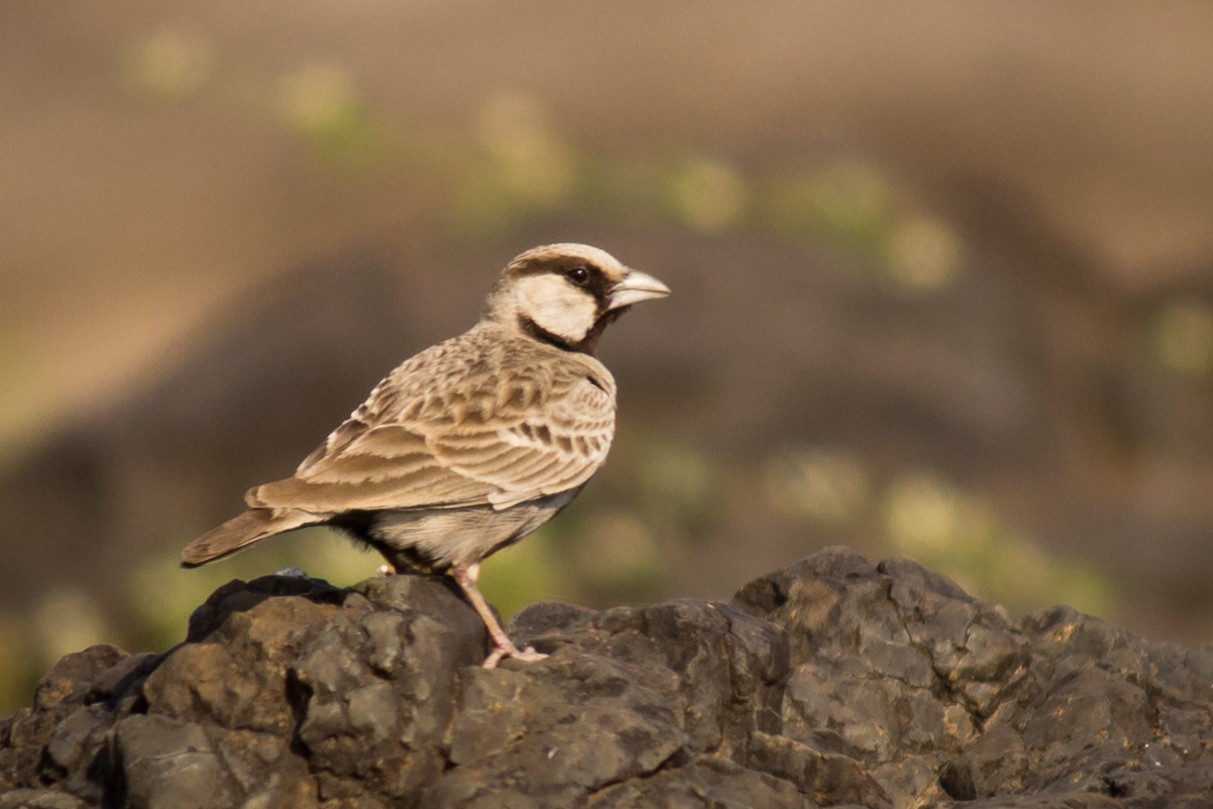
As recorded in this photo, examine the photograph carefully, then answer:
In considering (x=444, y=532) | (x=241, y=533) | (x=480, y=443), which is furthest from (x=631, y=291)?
(x=241, y=533)

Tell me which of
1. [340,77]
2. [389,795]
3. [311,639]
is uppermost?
[340,77]

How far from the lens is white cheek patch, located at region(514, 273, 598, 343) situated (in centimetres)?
881

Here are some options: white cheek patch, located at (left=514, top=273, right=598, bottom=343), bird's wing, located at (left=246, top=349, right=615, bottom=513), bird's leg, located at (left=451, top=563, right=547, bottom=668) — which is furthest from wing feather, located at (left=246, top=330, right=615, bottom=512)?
bird's leg, located at (left=451, top=563, right=547, bottom=668)

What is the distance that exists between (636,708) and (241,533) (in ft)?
4.79

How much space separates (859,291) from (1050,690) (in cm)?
1007

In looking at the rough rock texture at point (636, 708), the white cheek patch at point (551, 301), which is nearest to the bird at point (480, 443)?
the white cheek patch at point (551, 301)

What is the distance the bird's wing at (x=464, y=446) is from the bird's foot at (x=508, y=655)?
2.43 ft

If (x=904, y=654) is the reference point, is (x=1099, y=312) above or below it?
below

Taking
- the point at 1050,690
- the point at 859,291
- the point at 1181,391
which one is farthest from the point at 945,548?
the point at 1050,690

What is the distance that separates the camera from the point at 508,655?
6.66 metres

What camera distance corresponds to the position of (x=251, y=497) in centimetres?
679

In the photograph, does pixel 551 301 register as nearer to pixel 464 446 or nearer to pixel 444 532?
pixel 464 446

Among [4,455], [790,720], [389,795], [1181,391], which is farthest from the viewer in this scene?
[1181,391]

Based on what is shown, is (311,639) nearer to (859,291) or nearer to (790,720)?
(790,720)
